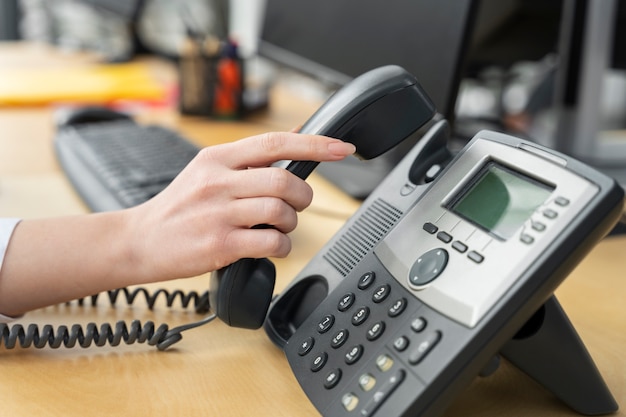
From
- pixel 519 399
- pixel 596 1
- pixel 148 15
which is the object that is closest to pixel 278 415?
pixel 519 399

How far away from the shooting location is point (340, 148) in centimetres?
61

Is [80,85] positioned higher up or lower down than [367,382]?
lower down

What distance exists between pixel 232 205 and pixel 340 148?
93 mm

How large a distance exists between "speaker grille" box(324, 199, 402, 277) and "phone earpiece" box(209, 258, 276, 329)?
0.06 meters

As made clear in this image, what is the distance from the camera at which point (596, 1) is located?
1.11 metres

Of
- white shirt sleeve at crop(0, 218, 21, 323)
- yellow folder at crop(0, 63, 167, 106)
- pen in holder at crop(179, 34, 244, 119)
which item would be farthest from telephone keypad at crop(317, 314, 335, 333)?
yellow folder at crop(0, 63, 167, 106)

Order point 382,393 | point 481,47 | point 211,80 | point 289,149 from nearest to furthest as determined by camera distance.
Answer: point 382,393, point 289,149, point 481,47, point 211,80

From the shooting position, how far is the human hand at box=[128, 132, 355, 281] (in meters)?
0.61

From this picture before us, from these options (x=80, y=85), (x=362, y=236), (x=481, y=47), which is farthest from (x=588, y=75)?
(x=80, y=85)

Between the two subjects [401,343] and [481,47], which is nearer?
[401,343]

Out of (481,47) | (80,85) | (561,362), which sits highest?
(481,47)

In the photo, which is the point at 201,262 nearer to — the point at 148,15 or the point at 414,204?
the point at 414,204

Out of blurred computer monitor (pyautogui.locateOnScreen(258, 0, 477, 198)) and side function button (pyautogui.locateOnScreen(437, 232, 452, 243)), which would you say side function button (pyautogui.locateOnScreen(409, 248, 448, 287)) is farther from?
blurred computer monitor (pyautogui.locateOnScreen(258, 0, 477, 198))

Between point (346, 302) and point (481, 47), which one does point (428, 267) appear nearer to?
point (346, 302)
